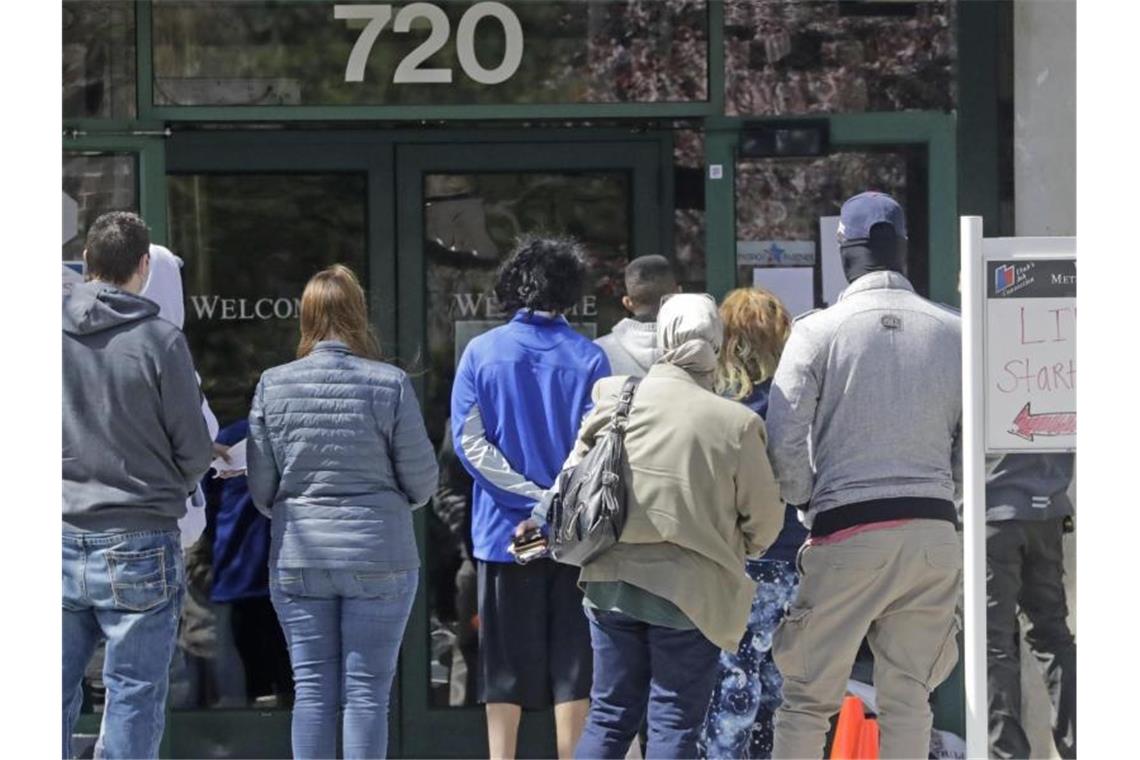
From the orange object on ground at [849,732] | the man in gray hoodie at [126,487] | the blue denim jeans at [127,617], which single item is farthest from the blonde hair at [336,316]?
the orange object on ground at [849,732]

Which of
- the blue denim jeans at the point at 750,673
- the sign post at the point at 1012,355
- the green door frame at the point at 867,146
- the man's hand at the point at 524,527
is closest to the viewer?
the sign post at the point at 1012,355

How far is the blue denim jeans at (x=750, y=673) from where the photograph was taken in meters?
6.40

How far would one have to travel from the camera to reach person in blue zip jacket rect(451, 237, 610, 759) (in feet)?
19.8

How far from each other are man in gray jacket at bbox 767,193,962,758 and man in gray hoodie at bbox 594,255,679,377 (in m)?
0.88

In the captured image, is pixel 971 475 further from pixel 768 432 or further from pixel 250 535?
pixel 250 535

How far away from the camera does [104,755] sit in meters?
5.44

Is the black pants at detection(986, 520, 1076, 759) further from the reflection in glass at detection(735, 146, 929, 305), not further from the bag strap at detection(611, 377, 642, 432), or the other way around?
the bag strap at detection(611, 377, 642, 432)

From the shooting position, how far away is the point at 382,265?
725 centimetres

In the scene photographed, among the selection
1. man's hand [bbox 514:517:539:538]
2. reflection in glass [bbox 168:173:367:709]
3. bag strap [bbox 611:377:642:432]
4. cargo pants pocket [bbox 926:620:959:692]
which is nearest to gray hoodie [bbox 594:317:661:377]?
man's hand [bbox 514:517:539:538]

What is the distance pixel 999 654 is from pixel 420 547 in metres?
2.21

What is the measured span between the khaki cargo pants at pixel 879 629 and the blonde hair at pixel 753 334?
0.90 metres

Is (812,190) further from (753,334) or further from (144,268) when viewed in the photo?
(144,268)

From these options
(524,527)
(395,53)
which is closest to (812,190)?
(395,53)

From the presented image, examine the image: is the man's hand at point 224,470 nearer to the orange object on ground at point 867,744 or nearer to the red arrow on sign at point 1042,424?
the orange object on ground at point 867,744
